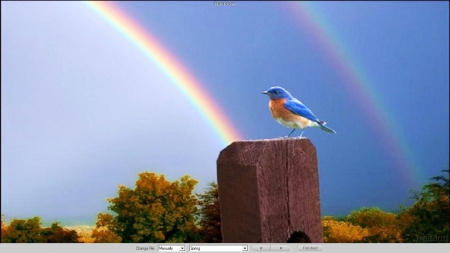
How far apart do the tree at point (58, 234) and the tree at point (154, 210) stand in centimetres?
39

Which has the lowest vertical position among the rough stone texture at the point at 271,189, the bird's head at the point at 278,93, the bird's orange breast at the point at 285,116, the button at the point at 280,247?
the button at the point at 280,247

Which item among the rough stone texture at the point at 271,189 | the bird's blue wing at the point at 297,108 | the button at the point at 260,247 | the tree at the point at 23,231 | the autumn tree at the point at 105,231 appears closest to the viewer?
the rough stone texture at the point at 271,189

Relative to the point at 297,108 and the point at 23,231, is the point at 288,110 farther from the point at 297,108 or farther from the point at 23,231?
the point at 23,231

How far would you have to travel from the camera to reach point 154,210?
6.69 meters

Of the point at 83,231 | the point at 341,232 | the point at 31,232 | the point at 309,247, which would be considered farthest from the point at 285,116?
the point at 31,232

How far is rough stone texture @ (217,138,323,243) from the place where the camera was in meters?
2.37

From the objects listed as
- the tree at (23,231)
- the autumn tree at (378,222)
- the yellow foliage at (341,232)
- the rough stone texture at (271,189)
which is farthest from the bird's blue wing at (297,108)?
the tree at (23,231)

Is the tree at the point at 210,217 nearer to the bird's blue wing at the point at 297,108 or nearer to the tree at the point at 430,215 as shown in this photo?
the tree at the point at 430,215

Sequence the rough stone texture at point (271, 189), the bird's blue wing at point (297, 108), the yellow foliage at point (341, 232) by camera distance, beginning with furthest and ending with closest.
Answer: the yellow foliage at point (341, 232) < the bird's blue wing at point (297, 108) < the rough stone texture at point (271, 189)

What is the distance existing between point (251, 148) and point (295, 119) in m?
0.53

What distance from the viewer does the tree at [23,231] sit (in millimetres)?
6820

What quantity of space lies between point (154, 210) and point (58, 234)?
140 centimetres

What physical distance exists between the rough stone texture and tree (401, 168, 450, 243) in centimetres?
485

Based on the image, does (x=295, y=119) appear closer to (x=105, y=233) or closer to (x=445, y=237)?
(x=105, y=233)
